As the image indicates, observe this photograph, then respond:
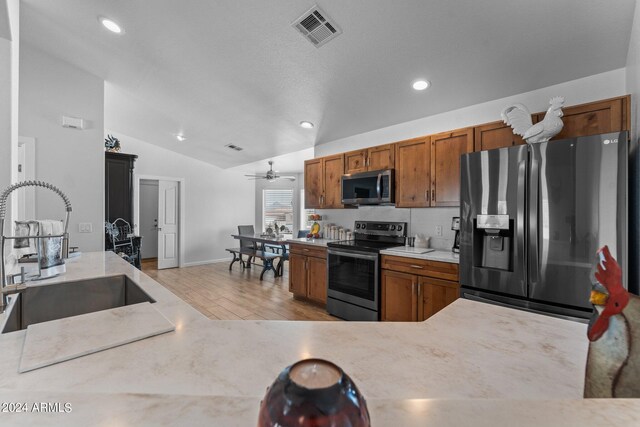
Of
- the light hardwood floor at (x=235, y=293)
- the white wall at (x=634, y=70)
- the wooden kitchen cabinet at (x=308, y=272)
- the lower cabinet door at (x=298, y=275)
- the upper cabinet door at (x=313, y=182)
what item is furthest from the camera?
the upper cabinet door at (x=313, y=182)

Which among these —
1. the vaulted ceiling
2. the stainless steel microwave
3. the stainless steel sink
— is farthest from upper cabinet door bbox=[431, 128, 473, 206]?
the stainless steel sink

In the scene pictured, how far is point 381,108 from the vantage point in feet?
10.5

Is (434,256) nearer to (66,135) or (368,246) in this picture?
(368,246)

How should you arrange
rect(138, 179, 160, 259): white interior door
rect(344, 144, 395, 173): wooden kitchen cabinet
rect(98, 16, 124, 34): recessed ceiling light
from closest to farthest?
rect(98, 16, 124, 34): recessed ceiling light
rect(344, 144, 395, 173): wooden kitchen cabinet
rect(138, 179, 160, 259): white interior door

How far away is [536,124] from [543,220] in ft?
2.39

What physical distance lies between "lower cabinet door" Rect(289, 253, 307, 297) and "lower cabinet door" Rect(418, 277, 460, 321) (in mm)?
1668

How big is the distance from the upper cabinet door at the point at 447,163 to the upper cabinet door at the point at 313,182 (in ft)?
5.58

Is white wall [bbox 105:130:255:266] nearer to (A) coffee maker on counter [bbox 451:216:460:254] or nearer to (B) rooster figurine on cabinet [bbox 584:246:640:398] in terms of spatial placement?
(A) coffee maker on counter [bbox 451:216:460:254]

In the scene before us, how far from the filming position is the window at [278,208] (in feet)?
26.7

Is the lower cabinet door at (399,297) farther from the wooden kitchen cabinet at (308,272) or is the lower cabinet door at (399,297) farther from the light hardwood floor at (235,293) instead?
the wooden kitchen cabinet at (308,272)

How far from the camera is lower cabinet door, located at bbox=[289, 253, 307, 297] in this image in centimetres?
393

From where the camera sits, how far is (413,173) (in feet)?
10.3

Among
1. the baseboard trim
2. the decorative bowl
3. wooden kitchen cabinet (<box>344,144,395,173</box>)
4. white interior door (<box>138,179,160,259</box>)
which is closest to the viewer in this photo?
the decorative bowl

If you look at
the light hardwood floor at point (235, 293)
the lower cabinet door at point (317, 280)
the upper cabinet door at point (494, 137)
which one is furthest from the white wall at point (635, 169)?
the lower cabinet door at point (317, 280)
